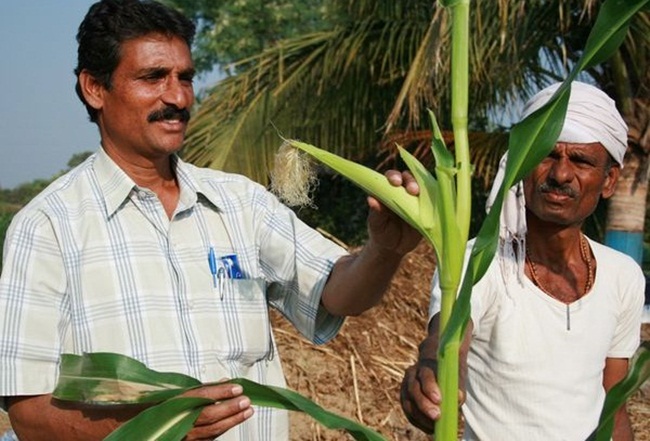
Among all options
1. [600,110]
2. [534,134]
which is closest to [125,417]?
[534,134]

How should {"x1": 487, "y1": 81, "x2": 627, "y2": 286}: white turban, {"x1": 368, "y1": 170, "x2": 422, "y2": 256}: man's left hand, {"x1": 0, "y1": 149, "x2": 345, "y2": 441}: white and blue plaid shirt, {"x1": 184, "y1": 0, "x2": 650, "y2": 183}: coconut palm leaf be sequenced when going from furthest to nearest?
{"x1": 184, "y1": 0, "x2": 650, "y2": 183}: coconut palm leaf, {"x1": 487, "y1": 81, "x2": 627, "y2": 286}: white turban, {"x1": 0, "y1": 149, "x2": 345, "y2": 441}: white and blue plaid shirt, {"x1": 368, "y1": 170, "x2": 422, "y2": 256}: man's left hand

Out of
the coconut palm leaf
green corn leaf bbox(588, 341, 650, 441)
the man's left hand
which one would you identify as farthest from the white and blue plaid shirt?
the coconut palm leaf

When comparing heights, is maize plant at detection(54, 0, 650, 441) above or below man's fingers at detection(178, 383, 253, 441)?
above

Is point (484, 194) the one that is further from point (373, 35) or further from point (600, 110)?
point (600, 110)

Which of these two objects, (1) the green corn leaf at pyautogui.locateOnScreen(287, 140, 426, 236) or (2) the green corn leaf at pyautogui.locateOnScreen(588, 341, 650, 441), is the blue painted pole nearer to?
(2) the green corn leaf at pyautogui.locateOnScreen(588, 341, 650, 441)

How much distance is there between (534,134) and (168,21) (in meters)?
0.92

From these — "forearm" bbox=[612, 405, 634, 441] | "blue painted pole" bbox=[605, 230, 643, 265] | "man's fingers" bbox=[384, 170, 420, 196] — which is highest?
"man's fingers" bbox=[384, 170, 420, 196]

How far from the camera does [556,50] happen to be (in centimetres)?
658

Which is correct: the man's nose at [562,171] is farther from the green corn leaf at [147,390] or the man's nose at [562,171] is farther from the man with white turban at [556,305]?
the green corn leaf at [147,390]

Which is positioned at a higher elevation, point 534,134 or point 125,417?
point 534,134

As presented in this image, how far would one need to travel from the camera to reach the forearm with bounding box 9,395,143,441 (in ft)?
5.72

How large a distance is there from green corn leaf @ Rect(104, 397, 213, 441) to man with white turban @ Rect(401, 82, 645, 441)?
1.62ft

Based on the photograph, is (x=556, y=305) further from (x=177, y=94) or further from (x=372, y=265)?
(x=177, y=94)

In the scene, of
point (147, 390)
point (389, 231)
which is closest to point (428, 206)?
point (389, 231)
